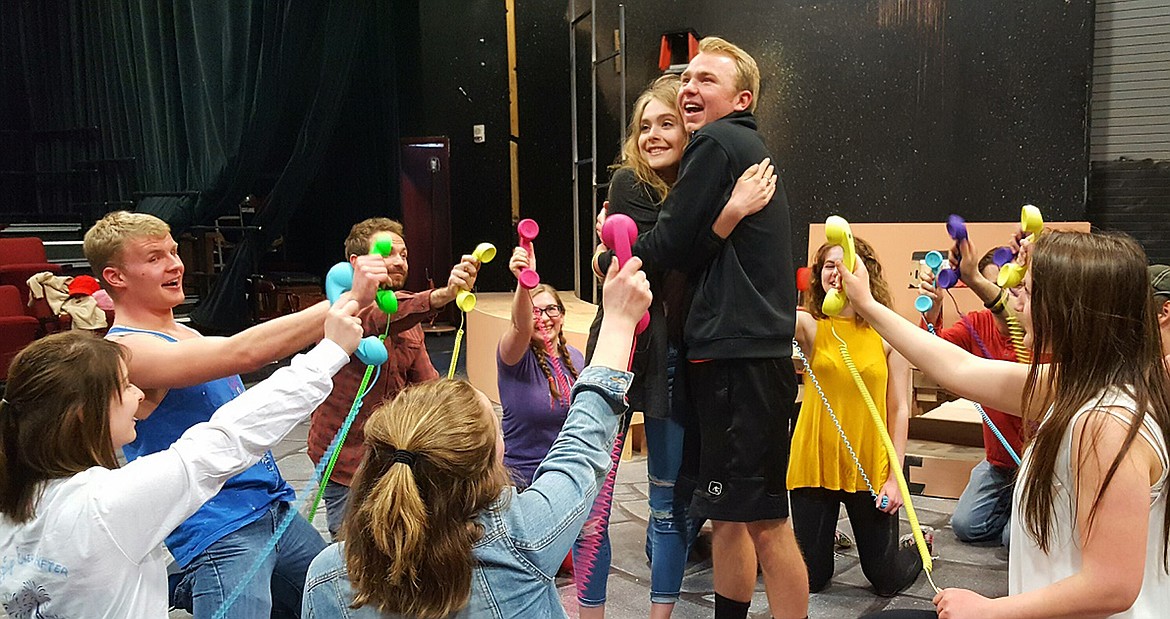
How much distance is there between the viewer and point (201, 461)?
1.41m

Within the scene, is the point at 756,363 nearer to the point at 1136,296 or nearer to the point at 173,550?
the point at 1136,296

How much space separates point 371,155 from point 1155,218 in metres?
6.70

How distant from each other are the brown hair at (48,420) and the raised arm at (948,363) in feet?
4.14

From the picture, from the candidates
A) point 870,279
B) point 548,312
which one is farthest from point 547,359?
point 870,279

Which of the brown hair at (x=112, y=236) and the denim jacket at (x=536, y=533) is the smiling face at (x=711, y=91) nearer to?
the denim jacket at (x=536, y=533)

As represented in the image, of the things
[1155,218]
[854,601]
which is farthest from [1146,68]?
[854,601]

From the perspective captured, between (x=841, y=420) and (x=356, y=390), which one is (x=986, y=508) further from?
(x=356, y=390)

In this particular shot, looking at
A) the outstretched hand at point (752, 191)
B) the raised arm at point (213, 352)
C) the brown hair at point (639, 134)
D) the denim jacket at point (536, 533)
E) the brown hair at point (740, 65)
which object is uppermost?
the brown hair at point (740, 65)

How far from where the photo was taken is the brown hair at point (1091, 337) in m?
1.30

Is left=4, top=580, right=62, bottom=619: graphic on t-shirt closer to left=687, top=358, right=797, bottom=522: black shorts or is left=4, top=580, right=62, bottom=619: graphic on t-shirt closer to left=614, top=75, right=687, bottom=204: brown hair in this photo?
left=687, top=358, right=797, bottom=522: black shorts

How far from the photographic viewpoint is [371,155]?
29.2 feet

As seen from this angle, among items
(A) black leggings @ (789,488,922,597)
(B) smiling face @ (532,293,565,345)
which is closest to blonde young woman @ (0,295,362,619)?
(B) smiling face @ (532,293,565,345)

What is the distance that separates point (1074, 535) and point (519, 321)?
152cm

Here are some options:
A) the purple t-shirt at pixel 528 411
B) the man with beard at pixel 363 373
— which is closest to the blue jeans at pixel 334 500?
the man with beard at pixel 363 373
